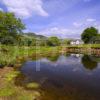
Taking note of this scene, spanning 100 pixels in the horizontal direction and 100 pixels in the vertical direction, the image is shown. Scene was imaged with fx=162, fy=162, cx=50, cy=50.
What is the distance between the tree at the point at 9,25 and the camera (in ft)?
209

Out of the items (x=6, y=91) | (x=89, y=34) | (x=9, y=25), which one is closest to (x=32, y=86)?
(x=6, y=91)

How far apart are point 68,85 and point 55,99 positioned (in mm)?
6432

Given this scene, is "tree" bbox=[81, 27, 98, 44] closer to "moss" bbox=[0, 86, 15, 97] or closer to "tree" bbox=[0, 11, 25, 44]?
"tree" bbox=[0, 11, 25, 44]

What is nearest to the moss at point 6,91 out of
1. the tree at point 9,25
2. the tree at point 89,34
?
the tree at point 9,25

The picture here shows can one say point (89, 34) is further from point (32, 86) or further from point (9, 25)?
point (32, 86)

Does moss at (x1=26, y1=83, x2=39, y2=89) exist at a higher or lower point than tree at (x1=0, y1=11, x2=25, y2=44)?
lower

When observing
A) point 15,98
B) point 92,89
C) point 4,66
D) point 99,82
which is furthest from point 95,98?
point 4,66

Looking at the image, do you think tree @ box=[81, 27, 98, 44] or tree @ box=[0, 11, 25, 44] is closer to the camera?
tree @ box=[0, 11, 25, 44]

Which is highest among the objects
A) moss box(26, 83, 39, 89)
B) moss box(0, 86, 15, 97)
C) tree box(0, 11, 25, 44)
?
tree box(0, 11, 25, 44)

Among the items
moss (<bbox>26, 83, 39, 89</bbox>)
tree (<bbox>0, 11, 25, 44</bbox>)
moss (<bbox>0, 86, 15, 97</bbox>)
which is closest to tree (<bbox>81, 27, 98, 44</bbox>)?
tree (<bbox>0, 11, 25, 44</bbox>)

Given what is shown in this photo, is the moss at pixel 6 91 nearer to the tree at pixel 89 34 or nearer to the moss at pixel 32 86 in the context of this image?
the moss at pixel 32 86

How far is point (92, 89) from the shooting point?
Result: 24.1 metres

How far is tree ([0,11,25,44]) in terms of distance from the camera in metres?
63.6

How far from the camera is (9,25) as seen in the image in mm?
64375
